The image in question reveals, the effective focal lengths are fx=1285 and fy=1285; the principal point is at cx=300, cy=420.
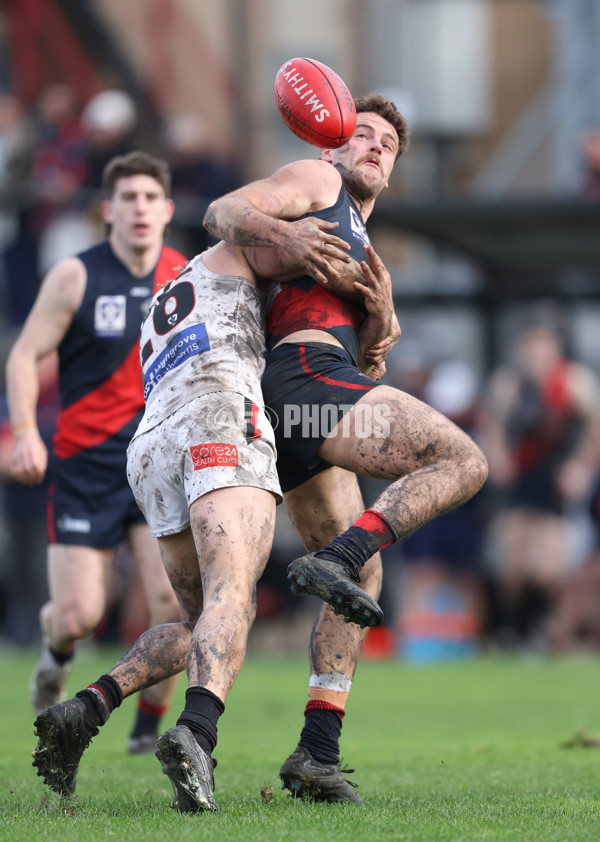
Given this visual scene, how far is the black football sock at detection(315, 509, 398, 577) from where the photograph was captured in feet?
14.4

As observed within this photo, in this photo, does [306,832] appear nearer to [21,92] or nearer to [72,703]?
[72,703]

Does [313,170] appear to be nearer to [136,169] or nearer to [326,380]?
[326,380]

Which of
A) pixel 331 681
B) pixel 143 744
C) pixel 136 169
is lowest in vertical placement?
pixel 143 744

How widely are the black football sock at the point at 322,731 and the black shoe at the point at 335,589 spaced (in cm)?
79

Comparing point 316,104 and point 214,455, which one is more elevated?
point 316,104

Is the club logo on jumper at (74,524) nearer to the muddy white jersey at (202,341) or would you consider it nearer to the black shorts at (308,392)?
the muddy white jersey at (202,341)

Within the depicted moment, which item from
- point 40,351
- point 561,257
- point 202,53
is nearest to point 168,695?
point 40,351

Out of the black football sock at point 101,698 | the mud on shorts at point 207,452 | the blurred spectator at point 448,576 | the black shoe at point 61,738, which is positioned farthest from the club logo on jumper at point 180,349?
the blurred spectator at point 448,576

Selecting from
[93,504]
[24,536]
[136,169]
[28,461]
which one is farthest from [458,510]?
[28,461]

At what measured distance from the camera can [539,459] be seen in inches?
525

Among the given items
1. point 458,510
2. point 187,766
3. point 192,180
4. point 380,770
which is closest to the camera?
point 187,766

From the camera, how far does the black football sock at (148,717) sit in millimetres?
6652

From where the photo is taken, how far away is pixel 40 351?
7016 mm

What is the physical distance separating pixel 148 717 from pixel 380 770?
4.75 feet
